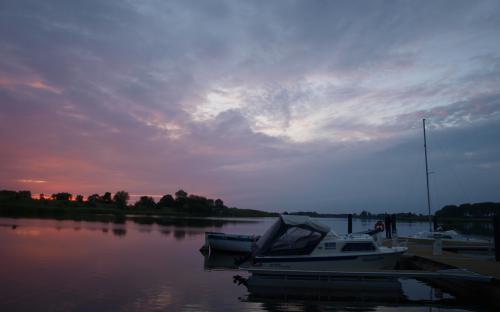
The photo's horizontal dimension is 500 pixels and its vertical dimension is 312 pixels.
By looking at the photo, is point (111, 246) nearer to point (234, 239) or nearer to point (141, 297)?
point (234, 239)

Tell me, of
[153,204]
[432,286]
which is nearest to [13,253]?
[432,286]

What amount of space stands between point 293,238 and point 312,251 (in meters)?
1.04

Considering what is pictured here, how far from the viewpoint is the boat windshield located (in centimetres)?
1756

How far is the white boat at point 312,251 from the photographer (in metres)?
17.4

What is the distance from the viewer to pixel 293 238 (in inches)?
698

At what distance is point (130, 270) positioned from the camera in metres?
20.2

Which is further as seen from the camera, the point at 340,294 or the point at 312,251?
the point at 312,251

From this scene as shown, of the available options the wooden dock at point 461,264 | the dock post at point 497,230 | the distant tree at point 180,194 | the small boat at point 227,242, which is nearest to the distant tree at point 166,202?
the distant tree at point 180,194

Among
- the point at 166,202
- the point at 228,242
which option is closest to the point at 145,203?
the point at 166,202

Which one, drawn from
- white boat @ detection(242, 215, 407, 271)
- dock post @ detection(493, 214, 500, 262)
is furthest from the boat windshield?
dock post @ detection(493, 214, 500, 262)

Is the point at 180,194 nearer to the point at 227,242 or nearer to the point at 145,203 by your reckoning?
the point at 145,203

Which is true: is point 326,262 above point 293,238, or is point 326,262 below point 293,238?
below

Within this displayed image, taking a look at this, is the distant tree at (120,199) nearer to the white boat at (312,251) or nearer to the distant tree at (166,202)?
the distant tree at (166,202)

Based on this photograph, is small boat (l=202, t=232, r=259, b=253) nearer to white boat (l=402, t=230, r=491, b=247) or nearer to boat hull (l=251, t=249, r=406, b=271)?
boat hull (l=251, t=249, r=406, b=271)
